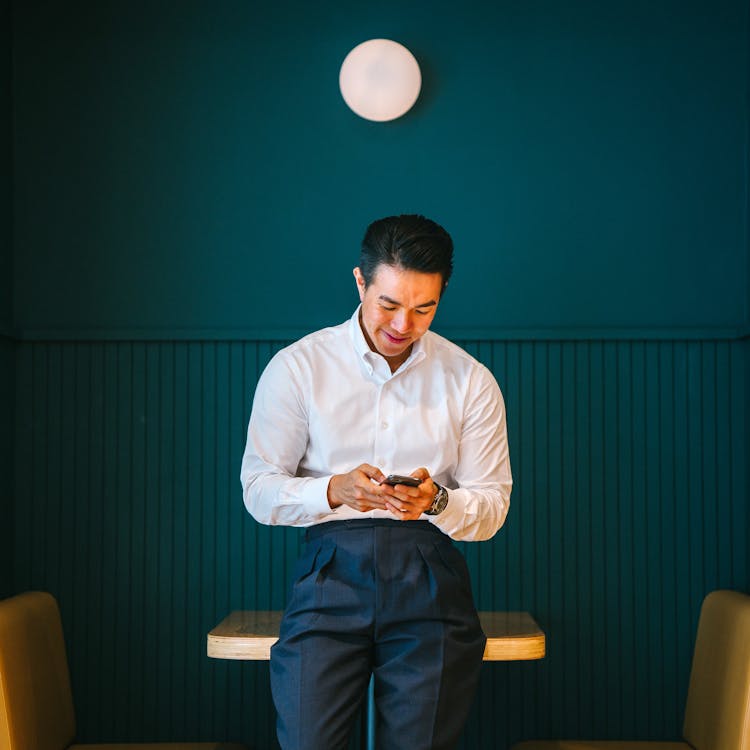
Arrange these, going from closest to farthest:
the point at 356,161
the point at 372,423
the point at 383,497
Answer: the point at 383,497 < the point at 372,423 < the point at 356,161

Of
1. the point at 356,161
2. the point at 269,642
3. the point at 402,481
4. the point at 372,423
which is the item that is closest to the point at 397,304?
the point at 372,423

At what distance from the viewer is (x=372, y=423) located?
2.04m

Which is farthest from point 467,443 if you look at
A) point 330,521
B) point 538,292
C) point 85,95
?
point 85,95

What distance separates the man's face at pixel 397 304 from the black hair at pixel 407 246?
1 cm

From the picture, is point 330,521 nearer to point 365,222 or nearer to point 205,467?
point 205,467

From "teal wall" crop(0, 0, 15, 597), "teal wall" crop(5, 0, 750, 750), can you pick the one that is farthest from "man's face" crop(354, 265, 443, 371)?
"teal wall" crop(0, 0, 15, 597)

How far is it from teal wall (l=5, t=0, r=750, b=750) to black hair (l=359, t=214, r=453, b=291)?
0.82 meters

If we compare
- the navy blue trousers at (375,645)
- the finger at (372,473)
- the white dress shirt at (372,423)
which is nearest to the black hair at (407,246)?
the white dress shirt at (372,423)

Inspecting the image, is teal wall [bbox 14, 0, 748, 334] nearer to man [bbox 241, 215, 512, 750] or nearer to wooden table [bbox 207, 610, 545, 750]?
man [bbox 241, 215, 512, 750]

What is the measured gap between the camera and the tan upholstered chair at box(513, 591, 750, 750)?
206 cm

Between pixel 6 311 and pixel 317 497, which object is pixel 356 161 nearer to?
pixel 6 311

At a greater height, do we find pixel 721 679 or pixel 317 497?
pixel 317 497

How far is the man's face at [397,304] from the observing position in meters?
1.93

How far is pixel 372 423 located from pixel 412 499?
1.01ft
